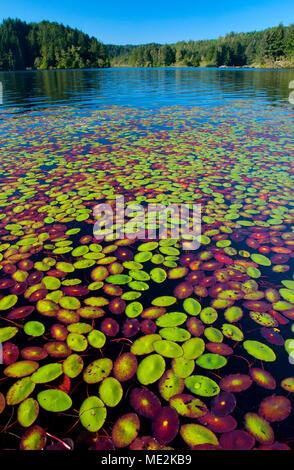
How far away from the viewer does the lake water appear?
5.15ft

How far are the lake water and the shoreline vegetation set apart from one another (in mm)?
95068

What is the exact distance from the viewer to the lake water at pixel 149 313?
1570 millimetres

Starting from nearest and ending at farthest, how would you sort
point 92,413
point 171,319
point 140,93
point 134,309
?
point 92,413, point 171,319, point 134,309, point 140,93

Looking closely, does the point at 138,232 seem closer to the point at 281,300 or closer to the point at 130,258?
the point at 130,258

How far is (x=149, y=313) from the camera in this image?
2303mm

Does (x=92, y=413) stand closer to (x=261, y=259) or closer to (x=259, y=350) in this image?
(x=259, y=350)

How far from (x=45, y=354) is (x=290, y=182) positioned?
17.1ft

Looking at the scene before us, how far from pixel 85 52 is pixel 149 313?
136609 mm

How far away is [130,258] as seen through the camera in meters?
3.01

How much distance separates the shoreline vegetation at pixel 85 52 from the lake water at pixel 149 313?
9507 cm

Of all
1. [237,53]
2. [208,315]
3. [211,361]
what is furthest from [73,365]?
[237,53]

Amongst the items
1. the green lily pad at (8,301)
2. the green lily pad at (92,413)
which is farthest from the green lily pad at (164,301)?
the green lily pad at (8,301)

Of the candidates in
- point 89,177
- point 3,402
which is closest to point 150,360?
point 3,402

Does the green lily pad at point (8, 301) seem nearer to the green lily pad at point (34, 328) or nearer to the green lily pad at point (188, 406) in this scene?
the green lily pad at point (34, 328)
